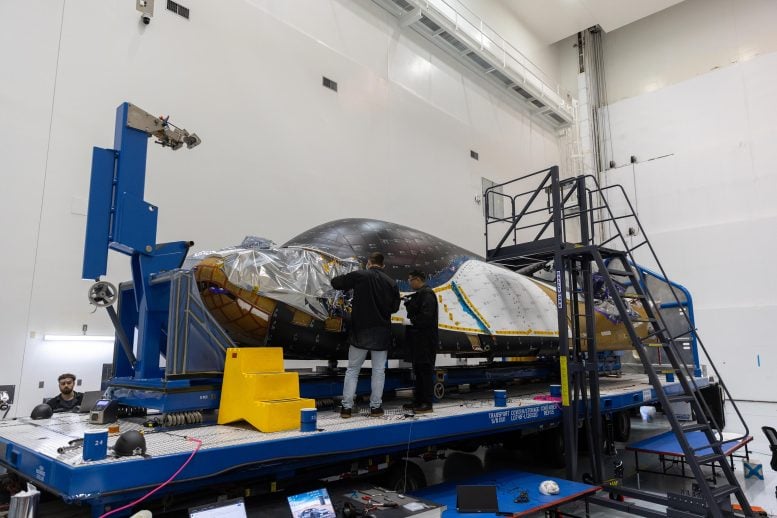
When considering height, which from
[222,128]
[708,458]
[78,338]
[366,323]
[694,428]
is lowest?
[708,458]

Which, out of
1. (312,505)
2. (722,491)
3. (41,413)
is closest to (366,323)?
(312,505)

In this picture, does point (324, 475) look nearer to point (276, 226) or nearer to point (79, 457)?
point (79, 457)

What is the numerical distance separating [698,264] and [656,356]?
220 inches

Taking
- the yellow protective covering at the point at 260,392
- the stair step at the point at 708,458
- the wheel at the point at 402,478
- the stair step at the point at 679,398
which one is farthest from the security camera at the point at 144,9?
the stair step at the point at 708,458

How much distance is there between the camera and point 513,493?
4.62 m

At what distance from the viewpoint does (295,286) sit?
456 cm

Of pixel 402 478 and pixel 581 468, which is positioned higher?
pixel 402 478

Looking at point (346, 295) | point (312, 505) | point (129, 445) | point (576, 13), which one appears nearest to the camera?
point (129, 445)

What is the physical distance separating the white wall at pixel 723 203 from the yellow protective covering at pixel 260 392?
49.5ft

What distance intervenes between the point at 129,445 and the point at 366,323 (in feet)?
7.33

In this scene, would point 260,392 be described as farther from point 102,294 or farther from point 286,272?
point 102,294

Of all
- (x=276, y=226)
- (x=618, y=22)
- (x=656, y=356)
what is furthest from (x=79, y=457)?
(x=618, y=22)

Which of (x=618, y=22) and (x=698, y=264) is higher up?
(x=618, y=22)

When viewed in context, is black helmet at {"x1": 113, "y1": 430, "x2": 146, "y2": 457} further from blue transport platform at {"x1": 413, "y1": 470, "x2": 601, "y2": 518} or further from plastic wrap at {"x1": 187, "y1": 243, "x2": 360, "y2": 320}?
blue transport platform at {"x1": 413, "y1": 470, "x2": 601, "y2": 518}
